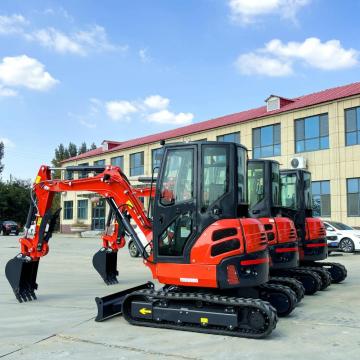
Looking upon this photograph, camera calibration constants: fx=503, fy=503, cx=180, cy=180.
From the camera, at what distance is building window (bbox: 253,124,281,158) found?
34.3 metres

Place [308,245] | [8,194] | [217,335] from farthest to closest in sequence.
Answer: [8,194] → [308,245] → [217,335]

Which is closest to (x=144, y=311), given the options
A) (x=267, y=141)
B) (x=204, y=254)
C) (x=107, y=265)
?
(x=204, y=254)

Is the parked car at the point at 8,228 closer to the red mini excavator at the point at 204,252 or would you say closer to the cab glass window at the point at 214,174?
the red mini excavator at the point at 204,252

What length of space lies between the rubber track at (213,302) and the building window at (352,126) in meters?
24.6

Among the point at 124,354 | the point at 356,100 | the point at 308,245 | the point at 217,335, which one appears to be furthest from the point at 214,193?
the point at 356,100

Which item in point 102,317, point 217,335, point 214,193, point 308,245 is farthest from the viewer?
point 308,245

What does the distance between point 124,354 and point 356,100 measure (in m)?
26.6

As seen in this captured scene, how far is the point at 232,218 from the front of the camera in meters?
7.49

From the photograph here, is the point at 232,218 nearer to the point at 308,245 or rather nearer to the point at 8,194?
the point at 308,245

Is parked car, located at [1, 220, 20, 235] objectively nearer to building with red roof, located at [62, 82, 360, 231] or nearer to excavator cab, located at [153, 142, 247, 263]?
building with red roof, located at [62, 82, 360, 231]

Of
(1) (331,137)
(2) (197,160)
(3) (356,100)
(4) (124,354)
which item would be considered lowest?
(4) (124,354)

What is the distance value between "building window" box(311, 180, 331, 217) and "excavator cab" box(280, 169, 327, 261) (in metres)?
18.9

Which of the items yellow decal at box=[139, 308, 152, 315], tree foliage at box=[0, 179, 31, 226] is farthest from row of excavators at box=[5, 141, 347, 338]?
tree foliage at box=[0, 179, 31, 226]

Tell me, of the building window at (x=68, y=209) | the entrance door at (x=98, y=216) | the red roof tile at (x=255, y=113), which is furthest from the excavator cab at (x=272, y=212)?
the building window at (x=68, y=209)
